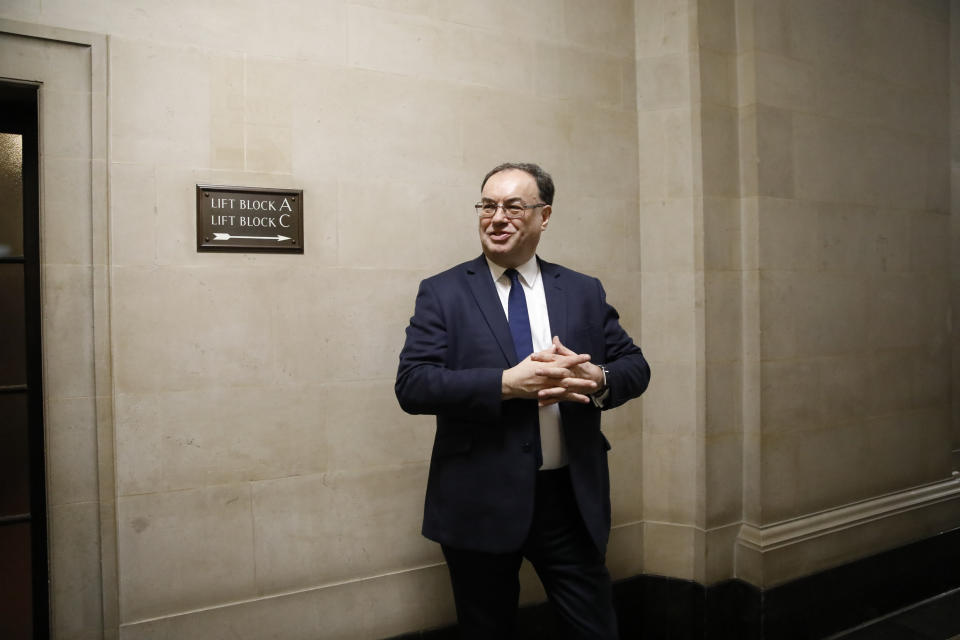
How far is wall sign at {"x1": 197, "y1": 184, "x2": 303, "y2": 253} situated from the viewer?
2.19 metres

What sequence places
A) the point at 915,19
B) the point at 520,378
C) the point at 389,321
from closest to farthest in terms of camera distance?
the point at 520,378
the point at 389,321
the point at 915,19

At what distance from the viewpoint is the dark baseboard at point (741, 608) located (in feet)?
9.42

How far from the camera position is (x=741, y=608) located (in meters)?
2.95

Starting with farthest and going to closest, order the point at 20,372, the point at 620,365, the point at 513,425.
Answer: the point at 20,372
the point at 620,365
the point at 513,425

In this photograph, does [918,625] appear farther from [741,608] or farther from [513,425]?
[513,425]

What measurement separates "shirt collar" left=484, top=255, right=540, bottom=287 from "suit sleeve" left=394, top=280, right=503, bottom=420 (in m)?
0.22

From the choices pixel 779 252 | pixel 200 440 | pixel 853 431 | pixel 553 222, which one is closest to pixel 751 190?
pixel 779 252

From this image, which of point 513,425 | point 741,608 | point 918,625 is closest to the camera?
point 513,425

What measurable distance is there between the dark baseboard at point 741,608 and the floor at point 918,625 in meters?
0.06

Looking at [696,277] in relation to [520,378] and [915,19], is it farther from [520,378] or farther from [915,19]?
[915,19]

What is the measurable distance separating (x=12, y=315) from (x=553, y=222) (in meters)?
2.17

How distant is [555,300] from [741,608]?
2.03 m

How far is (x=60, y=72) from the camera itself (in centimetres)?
204

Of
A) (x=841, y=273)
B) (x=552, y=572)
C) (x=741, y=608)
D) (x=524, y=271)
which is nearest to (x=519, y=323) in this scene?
(x=524, y=271)
